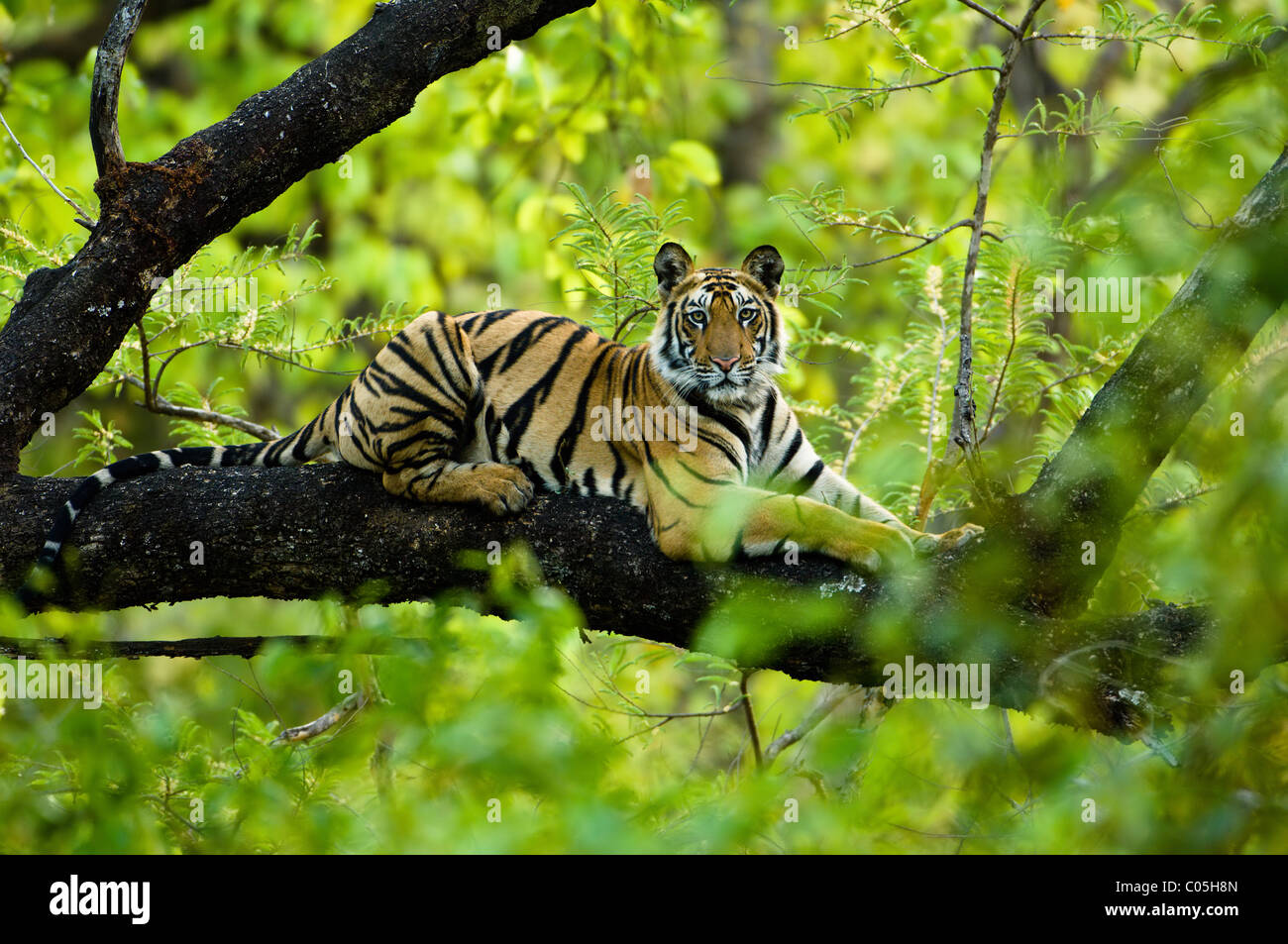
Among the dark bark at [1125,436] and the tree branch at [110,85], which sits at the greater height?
the tree branch at [110,85]

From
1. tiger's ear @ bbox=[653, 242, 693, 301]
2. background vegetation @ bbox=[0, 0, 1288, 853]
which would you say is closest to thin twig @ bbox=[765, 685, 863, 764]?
background vegetation @ bbox=[0, 0, 1288, 853]

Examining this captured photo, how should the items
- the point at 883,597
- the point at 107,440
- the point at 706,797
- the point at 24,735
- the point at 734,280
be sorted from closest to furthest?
the point at 706,797 < the point at 24,735 < the point at 883,597 < the point at 734,280 < the point at 107,440

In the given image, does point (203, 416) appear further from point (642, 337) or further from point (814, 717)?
point (814, 717)

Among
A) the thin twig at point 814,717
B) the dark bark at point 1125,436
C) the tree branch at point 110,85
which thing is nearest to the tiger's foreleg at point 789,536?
the dark bark at point 1125,436

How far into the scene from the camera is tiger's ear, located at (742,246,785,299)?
514 cm

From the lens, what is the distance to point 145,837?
1.93m

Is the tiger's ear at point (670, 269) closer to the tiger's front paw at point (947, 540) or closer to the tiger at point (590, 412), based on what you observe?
the tiger at point (590, 412)

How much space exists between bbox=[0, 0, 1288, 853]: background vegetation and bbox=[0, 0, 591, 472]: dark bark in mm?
553

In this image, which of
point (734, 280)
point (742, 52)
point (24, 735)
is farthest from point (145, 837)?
point (742, 52)

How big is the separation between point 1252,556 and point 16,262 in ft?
17.1

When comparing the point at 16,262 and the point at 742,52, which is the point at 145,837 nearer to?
the point at 16,262

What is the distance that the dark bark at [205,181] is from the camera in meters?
4.47

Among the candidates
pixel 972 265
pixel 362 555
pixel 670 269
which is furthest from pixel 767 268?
pixel 362 555

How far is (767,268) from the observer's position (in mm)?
5180
